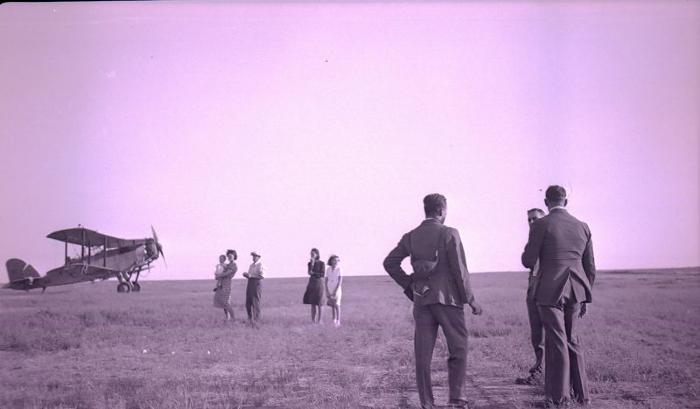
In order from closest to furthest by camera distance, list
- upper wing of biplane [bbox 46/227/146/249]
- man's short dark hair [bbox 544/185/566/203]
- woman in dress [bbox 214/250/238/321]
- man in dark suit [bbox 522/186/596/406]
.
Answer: man in dark suit [bbox 522/186/596/406] → man's short dark hair [bbox 544/185/566/203] → woman in dress [bbox 214/250/238/321] → upper wing of biplane [bbox 46/227/146/249]

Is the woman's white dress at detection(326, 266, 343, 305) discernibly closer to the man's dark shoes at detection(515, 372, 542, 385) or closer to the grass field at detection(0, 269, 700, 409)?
the grass field at detection(0, 269, 700, 409)

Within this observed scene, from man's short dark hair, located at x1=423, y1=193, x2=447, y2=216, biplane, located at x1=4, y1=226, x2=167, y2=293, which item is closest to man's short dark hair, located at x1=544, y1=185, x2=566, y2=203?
man's short dark hair, located at x1=423, y1=193, x2=447, y2=216

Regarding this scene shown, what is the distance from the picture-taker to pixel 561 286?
5.40m

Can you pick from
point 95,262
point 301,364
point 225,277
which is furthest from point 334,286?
point 95,262

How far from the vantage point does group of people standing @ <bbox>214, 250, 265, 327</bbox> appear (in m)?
13.6

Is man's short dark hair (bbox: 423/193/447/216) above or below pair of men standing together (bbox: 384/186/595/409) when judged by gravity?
above

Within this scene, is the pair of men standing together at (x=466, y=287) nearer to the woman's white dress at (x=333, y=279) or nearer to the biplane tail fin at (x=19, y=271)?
the woman's white dress at (x=333, y=279)

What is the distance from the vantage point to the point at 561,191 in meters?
5.73

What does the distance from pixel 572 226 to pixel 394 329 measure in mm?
7902

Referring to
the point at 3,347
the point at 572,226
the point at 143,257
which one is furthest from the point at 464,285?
the point at 143,257

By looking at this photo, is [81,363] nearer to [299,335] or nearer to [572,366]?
[299,335]

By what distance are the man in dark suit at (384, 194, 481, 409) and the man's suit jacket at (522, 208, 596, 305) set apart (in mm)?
840

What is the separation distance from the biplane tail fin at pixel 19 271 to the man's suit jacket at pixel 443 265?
37327mm

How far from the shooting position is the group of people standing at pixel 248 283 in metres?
13.6
